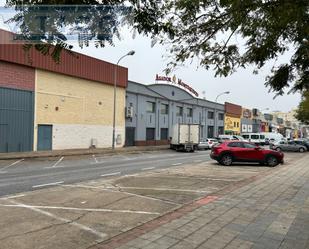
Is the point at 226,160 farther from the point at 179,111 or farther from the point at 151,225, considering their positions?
the point at 179,111

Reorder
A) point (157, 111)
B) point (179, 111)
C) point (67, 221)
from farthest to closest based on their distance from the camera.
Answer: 1. point (179, 111)
2. point (157, 111)
3. point (67, 221)

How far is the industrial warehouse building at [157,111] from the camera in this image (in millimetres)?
46188

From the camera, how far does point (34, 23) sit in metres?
3.16

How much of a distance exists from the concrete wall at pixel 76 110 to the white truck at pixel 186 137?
6060 mm

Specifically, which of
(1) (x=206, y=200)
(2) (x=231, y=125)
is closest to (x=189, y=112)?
(2) (x=231, y=125)

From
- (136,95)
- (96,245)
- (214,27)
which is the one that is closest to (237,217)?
(96,245)

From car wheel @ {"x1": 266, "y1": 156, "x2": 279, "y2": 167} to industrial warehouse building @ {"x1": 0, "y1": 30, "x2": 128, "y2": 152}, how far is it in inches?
587

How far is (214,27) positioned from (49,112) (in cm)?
2853

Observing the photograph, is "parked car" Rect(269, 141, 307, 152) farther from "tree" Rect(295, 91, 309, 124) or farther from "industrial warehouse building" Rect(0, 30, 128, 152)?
"industrial warehouse building" Rect(0, 30, 128, 152)

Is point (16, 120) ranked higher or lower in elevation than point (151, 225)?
higher

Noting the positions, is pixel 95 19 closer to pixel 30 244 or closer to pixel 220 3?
pixel 220 3

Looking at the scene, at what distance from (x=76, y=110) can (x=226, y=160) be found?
17663mm

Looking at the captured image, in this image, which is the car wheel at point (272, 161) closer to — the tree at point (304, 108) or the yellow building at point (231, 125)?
the tree at point (304, 108)

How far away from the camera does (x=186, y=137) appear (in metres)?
43.6
